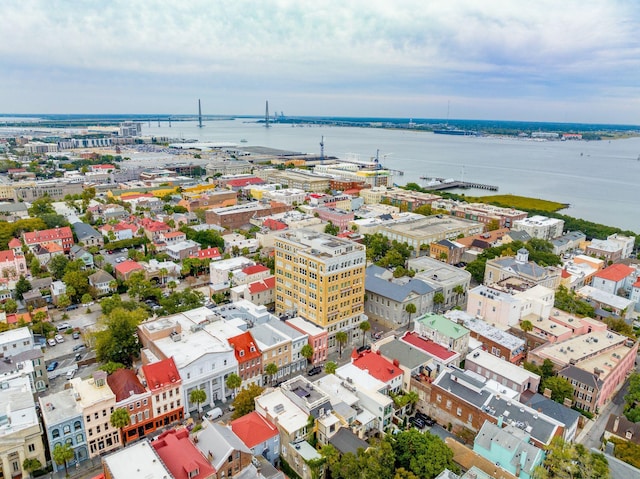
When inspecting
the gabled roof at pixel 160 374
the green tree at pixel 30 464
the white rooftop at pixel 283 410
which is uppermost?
the gabled roof at pixel 160 374

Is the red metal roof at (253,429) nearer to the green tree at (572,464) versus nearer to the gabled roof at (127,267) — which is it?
the green tree at (572,464)

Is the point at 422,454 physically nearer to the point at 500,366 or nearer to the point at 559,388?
the point at 500,366

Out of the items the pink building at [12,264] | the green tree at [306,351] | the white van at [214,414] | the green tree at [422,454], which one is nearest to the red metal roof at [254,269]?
the green tree at [306,351]

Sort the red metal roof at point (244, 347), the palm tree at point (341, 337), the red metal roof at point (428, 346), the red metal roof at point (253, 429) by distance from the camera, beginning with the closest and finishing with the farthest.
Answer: the red metal roof at point (253, 429) → the red metal roof at point (244, 347) → the red metal roof at point (428, 346) → the palm tree at point (341, 337)

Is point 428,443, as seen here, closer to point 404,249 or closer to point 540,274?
point 540,274

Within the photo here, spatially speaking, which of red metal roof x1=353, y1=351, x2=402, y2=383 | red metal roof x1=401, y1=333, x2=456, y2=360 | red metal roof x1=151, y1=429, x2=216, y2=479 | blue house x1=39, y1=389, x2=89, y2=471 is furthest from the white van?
red metal roof x1=401, y1=333, x2=456, y2=360

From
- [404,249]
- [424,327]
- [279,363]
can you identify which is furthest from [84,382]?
[404,249]
